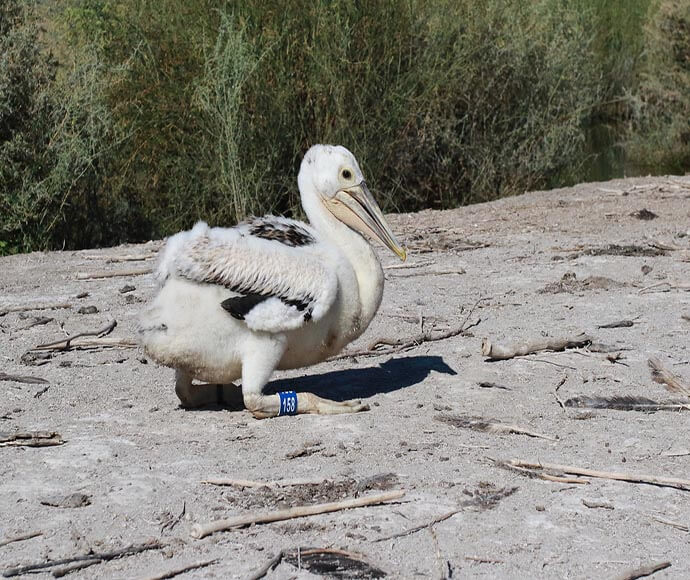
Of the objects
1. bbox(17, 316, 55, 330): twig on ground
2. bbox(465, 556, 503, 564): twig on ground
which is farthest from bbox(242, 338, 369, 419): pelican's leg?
bbox(17, 316, 55, 330): twig on ground

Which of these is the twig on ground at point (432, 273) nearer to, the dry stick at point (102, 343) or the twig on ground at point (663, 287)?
the twig on ground at point (663, 287)

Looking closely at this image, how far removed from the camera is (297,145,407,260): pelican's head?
19.0 ft

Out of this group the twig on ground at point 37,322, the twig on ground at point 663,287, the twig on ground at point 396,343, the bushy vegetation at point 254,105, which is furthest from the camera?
the bushy vegetation at point 254,105

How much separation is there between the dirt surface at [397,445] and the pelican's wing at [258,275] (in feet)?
1.78

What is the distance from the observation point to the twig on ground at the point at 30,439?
499 centimetres

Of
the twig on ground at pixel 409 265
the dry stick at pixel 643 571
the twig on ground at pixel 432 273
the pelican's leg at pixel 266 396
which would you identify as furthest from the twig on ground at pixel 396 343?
the dry stick at pixel 643 571

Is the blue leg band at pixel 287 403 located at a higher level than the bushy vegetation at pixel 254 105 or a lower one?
lower

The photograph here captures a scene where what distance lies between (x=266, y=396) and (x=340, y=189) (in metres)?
1.15

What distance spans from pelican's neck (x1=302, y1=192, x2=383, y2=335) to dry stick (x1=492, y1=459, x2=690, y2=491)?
119cm

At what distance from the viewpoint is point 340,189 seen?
19.0 feet

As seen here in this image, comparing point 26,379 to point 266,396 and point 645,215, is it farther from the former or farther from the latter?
point 645,215

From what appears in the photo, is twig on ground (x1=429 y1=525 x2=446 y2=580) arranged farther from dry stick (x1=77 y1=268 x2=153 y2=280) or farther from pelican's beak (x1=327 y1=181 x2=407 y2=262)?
dry stick (x1=77 y1=268 x2=153 y2=280)

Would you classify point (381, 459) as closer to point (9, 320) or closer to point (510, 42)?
point (9, 320)

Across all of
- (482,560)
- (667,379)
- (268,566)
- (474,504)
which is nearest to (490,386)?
(667,379)
